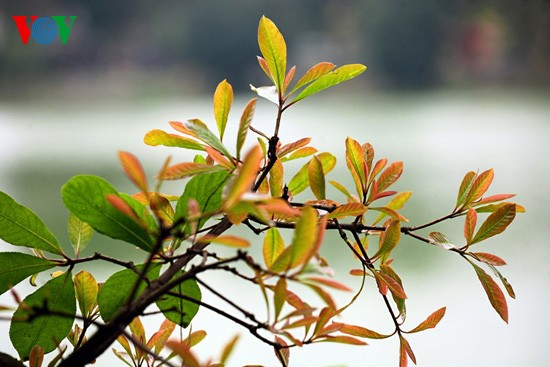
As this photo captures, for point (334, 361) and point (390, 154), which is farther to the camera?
point (390, 154)

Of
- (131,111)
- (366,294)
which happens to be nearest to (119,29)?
(131,111)

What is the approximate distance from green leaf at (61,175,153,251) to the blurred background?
0.77 m

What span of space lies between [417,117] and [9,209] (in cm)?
306

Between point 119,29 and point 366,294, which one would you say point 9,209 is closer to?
point 366,294

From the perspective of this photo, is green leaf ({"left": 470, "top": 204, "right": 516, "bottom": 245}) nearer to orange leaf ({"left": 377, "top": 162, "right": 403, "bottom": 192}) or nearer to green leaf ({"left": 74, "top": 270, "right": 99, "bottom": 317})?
orange leaf ({"left": 377, "top": 162, "right": 403, "bottom": 192})

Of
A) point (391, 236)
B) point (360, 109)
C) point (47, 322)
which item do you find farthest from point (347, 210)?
point (360, 109)

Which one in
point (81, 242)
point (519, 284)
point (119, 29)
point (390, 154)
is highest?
point (119, 29)

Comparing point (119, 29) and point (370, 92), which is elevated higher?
point (119, 29)

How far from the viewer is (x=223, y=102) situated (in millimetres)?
231

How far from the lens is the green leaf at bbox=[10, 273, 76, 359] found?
215 millimetres

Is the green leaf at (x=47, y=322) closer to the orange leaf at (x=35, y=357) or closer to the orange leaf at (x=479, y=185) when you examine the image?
the orange leaf at (x=35, y=357)

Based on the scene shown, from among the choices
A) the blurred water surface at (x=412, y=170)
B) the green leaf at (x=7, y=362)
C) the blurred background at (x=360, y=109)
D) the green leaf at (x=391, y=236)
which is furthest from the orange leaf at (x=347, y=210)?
the blurred background at (x=360, y=109)

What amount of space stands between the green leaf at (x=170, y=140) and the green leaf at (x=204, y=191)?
0.07 ft

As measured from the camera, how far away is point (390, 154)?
211 cm
